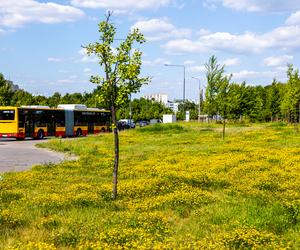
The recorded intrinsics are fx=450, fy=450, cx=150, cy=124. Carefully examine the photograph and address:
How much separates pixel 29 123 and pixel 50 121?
13.2ft

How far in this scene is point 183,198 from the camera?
12.0 meters

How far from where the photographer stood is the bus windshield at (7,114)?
148 feet

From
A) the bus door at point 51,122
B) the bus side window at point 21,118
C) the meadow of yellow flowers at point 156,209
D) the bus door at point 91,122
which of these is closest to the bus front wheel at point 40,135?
the bus door at point 51,122

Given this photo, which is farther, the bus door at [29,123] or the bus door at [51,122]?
the bus door at [51,122]

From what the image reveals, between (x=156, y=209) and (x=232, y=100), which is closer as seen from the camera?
(x=156, y=209)

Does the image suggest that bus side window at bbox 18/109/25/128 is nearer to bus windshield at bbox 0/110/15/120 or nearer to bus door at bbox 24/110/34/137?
bus door at bbox 24/110/34/137

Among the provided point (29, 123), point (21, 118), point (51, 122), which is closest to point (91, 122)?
point (51, 122)

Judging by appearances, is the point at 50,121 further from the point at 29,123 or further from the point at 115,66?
the point at 115,66

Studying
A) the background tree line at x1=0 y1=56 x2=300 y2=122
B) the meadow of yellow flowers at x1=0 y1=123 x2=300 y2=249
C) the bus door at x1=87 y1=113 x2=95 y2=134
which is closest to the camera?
the meadow of yellow flowers at x1=0 y1=123 x2=300 y2=249

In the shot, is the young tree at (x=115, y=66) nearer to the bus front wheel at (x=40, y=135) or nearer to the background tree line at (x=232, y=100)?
the background tree line at (x=232, y=100)

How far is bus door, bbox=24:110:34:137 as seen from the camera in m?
47.2

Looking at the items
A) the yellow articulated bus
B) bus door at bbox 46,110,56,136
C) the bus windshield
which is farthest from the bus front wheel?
the bus windshield

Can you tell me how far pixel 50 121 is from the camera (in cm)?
5156

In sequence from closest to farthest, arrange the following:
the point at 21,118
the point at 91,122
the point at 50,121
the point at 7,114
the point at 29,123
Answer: the point at 7,114
the point at 21,118
the point at 29,123
the point at 50,121
the point at 91,122
